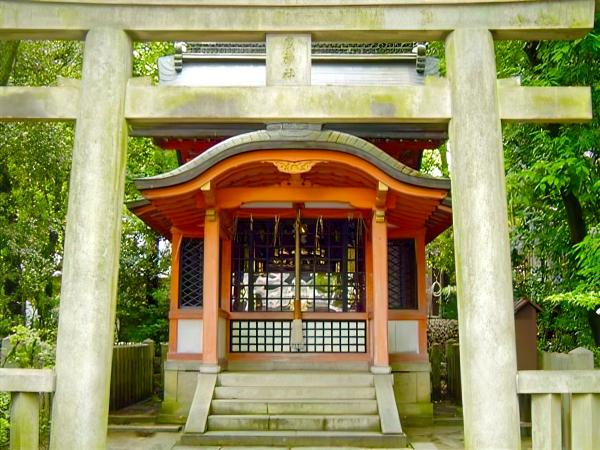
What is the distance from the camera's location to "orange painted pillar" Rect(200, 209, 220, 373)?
9.87 metres

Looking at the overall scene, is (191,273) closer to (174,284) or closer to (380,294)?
(174,284)

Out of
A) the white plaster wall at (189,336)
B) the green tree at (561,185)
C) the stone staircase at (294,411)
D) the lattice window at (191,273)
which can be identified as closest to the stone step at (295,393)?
the stone staircase at (294,411)

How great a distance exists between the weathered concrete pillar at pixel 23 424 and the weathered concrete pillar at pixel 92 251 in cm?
20

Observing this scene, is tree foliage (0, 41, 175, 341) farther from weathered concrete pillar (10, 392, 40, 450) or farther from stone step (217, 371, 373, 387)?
weathered concrete pillar (10, 392, 40, 450)

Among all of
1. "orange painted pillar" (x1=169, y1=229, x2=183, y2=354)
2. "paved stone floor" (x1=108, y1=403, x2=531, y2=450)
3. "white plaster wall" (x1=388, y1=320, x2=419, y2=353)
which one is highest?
"orange painted pillar" (x1=169, y1=229, x2=183, y2=354)

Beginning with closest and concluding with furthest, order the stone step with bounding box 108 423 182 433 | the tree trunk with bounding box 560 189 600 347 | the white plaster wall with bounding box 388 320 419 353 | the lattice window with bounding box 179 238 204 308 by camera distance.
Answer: the tree trunk with bounding box 560 189 600 347 → the stone step with bounding box 108 423 182 433 → the white plaster wall with bounding box 388 320 419 353 → the lattice window with bounding box 179 238 204 308

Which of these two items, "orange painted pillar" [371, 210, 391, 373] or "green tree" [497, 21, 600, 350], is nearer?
"green tree" [497, 21, 600, 350]

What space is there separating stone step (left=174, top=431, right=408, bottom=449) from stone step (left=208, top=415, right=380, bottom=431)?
0.61 feet

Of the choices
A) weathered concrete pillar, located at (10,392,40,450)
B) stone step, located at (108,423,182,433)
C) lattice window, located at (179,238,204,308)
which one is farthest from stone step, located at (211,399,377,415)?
weathered concrete pillar, located at (10,392,40,450)

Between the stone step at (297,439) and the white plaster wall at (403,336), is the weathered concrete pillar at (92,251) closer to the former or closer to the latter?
the stone step at (297,439)

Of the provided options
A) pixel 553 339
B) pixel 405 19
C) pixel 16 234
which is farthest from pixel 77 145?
pixel 553 339

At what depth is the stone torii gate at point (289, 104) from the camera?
5.45 meters

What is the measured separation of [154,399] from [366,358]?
4.71 metres

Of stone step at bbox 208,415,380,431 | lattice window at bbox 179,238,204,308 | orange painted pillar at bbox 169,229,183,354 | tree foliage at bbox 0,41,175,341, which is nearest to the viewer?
stone step at bbox 208,415,380,431
